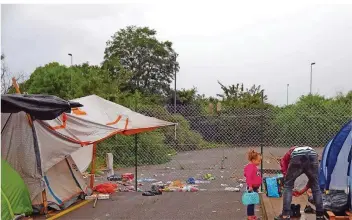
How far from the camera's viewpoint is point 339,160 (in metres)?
8.91

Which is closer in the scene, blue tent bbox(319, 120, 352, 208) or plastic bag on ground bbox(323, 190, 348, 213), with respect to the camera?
plastic bag on ground bbox(323, 190, 348, 213)

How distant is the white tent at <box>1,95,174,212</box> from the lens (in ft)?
30.9

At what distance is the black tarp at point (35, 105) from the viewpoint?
845 centimetres

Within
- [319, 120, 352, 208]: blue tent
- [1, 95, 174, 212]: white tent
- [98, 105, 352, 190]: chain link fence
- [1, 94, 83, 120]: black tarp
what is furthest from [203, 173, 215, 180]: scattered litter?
[1, 94, 83, 120]: black tarp

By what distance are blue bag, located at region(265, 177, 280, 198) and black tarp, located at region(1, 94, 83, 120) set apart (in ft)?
16.5

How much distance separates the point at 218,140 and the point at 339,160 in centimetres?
907

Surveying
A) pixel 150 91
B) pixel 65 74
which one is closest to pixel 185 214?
pixel 65 74

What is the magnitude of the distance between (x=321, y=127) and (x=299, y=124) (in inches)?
29.0

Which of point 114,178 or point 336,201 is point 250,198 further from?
point 114,178

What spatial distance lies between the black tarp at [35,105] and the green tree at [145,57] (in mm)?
45056

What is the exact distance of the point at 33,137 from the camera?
31.2 feet

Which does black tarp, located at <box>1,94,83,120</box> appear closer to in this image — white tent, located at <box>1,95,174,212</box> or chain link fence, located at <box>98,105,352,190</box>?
white tent, located at <box>1,95,174,212</box>

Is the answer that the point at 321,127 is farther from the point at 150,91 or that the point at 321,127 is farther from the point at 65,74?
the point at 150,91

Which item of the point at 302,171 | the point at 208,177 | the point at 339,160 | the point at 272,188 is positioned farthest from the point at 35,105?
the point at 208,177
